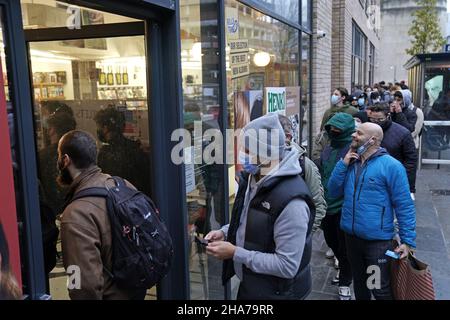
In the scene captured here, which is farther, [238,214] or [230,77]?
[230,77]

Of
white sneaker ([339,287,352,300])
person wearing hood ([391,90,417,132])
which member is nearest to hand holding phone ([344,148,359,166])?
white sneaker ([339,287,352,300])

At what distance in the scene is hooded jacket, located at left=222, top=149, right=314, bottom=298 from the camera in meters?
2.26

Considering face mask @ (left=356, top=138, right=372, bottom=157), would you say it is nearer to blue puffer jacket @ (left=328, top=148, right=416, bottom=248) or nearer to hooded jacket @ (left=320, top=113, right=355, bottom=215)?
blue puffer jacket @ (left=328, top=148, right=416, bottom=248)

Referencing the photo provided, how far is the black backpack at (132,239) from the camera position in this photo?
230 cm

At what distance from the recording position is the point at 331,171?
4422mm

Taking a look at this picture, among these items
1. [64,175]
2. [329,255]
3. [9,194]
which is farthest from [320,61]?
[9,194]

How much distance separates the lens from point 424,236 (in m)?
6.12

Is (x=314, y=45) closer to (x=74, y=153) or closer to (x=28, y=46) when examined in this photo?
(x=28, y=46)

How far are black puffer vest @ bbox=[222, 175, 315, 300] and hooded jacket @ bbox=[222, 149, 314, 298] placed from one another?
12 millimetres

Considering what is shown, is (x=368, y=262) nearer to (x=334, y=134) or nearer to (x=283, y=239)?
(x=334, y=134)

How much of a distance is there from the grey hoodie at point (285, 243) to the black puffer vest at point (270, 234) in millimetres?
35

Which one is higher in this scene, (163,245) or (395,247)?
(163,245)
